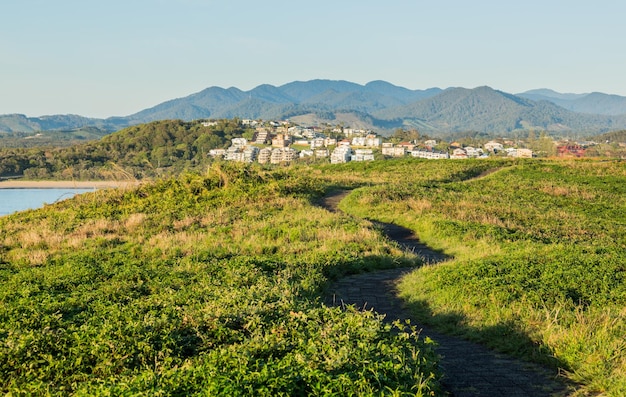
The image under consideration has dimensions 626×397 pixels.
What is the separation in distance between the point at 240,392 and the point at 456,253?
41.4 feet

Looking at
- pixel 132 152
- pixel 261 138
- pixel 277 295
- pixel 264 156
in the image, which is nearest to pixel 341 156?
pixel 264 156

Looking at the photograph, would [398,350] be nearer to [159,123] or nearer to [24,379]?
[24,379]

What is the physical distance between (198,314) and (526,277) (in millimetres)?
6664

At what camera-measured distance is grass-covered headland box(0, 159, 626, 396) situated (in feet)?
20.7

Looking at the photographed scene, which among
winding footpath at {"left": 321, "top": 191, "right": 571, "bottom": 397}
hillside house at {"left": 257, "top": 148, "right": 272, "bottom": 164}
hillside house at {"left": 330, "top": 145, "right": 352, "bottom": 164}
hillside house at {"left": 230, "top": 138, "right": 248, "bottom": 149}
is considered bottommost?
hillside house at {"left": 330, "top": 145, "right": 352, "bottom": 164}

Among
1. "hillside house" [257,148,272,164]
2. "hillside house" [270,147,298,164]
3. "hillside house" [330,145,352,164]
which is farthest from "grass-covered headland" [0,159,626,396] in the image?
"hillside house" [330,145,352,164]

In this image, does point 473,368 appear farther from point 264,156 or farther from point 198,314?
point 264,156

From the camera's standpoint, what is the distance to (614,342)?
7.78 m

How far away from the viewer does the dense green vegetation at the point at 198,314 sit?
19.6 feet

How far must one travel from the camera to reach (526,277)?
1158 cm

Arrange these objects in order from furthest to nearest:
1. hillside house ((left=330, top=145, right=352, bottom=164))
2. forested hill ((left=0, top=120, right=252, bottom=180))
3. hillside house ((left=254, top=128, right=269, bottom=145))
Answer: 1. hillside house ((left=254, top=128, right=269, bottom=145))
2. hillside house ((left=330, top=145, right=352, bottom=164))
3. forested hill ((left=0, top=120, right=252, bottom=180))

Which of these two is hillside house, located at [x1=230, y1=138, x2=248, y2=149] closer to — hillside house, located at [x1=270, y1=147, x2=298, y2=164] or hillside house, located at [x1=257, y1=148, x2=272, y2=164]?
hillside house, located at [x1=270, y1=147, x2=298, y2=164]

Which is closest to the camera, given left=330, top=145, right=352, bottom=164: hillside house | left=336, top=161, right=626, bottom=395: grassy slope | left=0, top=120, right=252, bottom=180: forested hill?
Answer: left=336, top=161, right=626, bottom=395: grassy slope

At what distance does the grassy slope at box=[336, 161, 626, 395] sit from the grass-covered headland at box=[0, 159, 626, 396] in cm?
4
